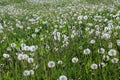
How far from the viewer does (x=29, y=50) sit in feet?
19.4

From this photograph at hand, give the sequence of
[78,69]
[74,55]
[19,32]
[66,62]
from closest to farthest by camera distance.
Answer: [78,69] → [66,62] → [74,55] → [19,32]

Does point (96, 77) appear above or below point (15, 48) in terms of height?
above

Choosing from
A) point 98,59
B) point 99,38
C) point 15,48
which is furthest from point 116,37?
point 15,48

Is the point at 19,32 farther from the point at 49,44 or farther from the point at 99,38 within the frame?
the point at 99,38

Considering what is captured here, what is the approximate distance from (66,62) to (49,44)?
4.26 ft

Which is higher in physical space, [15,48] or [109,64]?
[109,64]

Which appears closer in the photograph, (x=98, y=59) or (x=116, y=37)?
(x=98, y=59)

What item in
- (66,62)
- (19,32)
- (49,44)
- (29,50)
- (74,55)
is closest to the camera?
(66,62)

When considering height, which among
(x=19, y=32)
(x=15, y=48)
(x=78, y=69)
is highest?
(x=78, y=69)

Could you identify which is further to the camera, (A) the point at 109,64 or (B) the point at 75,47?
(B) the point at 75,47

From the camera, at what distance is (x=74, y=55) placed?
5.54 meters

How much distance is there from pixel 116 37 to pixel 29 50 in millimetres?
1705

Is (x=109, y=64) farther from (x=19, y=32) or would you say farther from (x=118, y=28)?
(x=19, y=32)

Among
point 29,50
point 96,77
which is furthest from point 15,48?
point 96,77
